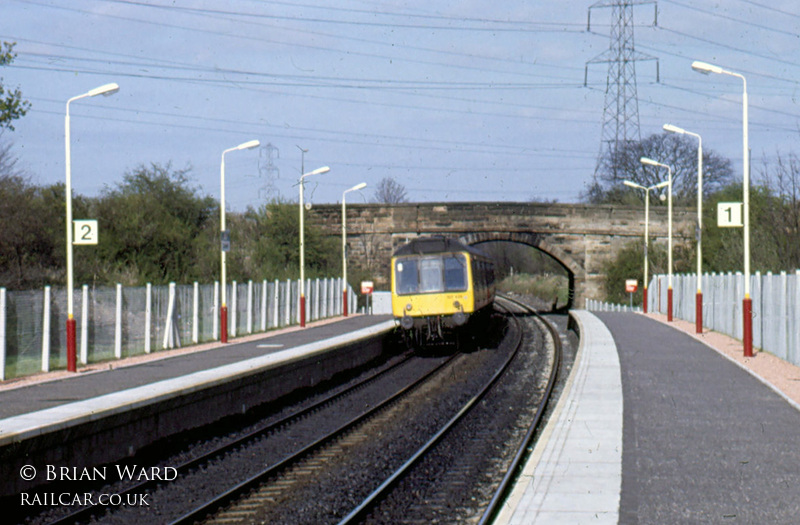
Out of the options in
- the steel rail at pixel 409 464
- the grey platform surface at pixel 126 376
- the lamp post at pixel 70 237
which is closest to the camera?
the steel rail at pixel 409 464

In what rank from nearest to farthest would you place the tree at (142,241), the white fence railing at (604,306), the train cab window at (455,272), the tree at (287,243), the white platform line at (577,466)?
the white platform line at (577,466), the train cab window at (455,272), the tree at (142,241), the tree at (287,243), the white fence railing at (604,306)

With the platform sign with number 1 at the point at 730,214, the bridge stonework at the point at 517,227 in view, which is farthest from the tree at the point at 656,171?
the platform sign with number 1 at the point at 730,214

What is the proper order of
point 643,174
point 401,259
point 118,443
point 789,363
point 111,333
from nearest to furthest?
point 118,443 < point 789,363 < point 111,333 < point 401,259 < point 643,174

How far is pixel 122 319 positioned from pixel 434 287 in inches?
341

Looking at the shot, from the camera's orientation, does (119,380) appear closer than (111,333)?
Yes

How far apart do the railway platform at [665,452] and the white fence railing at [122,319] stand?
10698 mm

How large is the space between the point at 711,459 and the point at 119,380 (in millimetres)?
10933

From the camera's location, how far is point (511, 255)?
374ft

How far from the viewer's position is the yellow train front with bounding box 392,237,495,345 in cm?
2658

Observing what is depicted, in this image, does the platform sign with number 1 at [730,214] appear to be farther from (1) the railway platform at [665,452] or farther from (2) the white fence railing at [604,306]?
(2) the white fence railing at [604,306]

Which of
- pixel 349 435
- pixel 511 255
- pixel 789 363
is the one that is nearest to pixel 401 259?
pixel 789 363

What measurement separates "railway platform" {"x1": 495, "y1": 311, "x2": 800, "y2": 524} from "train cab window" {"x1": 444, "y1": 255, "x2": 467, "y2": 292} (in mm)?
9066

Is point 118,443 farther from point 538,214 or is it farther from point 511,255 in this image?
point 511,255

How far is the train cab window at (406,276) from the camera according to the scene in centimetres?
2709
